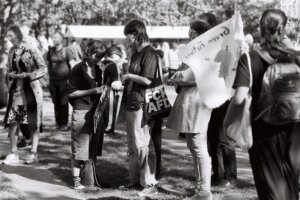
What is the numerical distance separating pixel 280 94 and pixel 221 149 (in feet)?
8.90

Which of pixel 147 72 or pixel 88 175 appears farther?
pixel 88 175

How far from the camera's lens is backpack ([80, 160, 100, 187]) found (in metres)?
6.66

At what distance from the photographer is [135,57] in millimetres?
6199

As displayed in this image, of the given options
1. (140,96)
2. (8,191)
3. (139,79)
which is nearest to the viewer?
(139,79)

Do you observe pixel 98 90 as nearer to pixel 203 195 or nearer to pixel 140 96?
pixel 140 96

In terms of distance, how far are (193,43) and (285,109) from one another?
4.36 feet

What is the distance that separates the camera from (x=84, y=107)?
6.68 m

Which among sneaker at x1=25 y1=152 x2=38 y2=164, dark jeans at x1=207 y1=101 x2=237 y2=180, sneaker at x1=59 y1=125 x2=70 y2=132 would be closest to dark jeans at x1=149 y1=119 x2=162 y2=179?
dark jeans at x1=207 y1=101 x2=237 y2=180

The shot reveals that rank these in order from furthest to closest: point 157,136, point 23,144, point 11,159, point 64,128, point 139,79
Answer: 1. point 64,128
2. point 23,144
3. point 11,159
4. point 157,136
5. point 139,79

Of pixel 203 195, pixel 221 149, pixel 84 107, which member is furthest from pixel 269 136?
pixel 84 107

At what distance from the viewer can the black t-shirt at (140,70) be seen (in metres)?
6.02

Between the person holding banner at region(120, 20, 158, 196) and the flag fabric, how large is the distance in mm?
1052

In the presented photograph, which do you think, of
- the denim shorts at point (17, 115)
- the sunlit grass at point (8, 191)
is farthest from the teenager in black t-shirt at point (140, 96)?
the denim shorts at point (17, 115)

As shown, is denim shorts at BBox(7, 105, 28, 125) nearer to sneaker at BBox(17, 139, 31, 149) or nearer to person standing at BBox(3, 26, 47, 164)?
person standing at BBox(3, 26, 47, 164)
